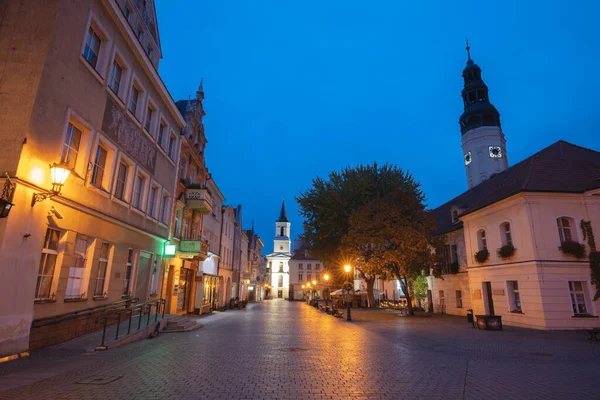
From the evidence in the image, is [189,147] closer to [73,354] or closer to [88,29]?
[88,29]

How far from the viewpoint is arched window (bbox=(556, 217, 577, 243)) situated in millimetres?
19312

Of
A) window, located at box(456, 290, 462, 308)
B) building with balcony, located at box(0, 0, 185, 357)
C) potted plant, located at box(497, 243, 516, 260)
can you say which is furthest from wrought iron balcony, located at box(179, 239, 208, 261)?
window, located at box(456, 290, 462, 308)

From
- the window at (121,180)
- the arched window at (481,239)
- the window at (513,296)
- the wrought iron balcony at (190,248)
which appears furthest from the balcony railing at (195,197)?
the window at (513,296)

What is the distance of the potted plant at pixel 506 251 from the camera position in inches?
806

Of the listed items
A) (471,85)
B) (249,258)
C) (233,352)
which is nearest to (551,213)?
(233,352)

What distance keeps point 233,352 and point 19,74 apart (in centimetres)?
1009

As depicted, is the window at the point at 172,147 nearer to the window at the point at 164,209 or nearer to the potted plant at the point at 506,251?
the window at the point at 164,209

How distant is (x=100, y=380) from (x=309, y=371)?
14.9 feet

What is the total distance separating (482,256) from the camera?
2331 centimetres

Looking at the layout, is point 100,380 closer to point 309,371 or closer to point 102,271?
point 309,371

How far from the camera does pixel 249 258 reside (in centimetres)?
6794

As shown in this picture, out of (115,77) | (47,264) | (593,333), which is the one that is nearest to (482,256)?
(593,333)

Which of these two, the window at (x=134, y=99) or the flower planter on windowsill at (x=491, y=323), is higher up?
the window at (x=134, y=99)

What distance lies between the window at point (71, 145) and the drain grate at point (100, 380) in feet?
23.0
